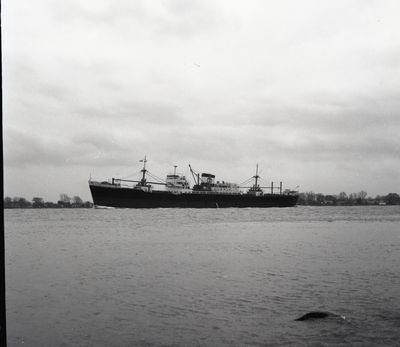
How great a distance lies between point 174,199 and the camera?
98.7m

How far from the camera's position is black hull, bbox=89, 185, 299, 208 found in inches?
3474

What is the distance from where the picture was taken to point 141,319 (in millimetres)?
11031

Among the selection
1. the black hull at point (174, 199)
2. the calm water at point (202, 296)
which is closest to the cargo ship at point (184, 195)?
the black hull at point (174, 199)

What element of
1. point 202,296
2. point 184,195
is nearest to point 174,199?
point 184,195

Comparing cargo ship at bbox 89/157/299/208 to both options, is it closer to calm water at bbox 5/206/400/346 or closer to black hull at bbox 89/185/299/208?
black hull at bbox 89/185/299/208

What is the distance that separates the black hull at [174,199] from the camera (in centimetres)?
8825

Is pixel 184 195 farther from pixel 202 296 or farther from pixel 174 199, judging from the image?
pixel 202 296

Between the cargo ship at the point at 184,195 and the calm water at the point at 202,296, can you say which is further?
the cargo ship at the point at 184,195

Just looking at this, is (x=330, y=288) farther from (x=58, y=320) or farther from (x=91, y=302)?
(x=58, y=320)

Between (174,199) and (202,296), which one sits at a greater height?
(174,199)

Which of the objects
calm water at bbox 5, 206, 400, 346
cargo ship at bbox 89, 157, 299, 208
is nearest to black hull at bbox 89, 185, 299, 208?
cargo ship at bbox 89, 157, 299, 208

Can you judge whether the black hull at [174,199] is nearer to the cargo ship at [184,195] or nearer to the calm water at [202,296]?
the cargo ship at [184,195]

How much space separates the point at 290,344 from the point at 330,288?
597 cm

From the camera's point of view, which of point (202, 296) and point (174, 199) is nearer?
point (202, 296)
